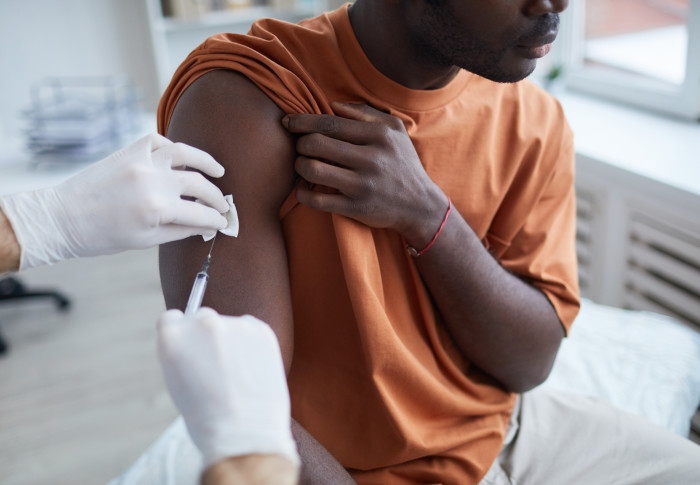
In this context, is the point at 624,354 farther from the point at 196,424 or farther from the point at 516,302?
the point at 196,424

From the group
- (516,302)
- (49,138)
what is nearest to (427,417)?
(516,302)

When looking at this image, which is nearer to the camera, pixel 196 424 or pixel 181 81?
pixel 196 424

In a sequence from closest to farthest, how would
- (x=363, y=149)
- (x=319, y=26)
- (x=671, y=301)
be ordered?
(x=363, y=149)
(x=319, y=26)
(x=671, y=301)

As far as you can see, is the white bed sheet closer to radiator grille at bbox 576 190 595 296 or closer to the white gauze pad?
radiator grille at bbox 576 190 595 296

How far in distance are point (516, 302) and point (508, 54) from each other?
0.44 m

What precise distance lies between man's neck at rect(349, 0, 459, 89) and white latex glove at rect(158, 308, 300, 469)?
54 cm

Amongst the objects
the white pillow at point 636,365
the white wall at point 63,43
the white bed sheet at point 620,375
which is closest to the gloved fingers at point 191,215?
the white bed sheet at point 620,375

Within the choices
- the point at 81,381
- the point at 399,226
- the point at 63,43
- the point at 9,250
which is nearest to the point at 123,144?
the point at 81,381

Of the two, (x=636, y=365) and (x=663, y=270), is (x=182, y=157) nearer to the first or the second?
(x=636, y=365)

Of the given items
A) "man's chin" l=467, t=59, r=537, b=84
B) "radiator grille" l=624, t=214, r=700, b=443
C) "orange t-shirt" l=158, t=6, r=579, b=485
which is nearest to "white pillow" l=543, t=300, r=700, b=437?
"radiator grille" l=624, t=214, r=700, b=443

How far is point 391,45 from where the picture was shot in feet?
3.24

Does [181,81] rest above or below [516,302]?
above

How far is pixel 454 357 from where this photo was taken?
116 centimetres

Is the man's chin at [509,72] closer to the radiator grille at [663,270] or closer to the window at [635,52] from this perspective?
the radiator grille at [663,270]
